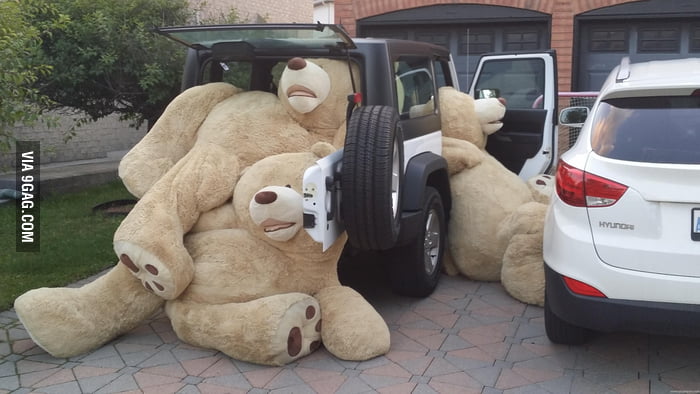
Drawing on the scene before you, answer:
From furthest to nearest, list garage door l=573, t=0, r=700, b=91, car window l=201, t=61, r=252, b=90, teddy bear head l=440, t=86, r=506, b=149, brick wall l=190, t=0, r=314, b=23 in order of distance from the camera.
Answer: brick wall l=190, t=0, r=314, b=23
garage door l=573, t=0, r=700, b=91
teddy bear head l=440, t=86, r=506, b=149
car window l=201, t=61, r=252, b=90

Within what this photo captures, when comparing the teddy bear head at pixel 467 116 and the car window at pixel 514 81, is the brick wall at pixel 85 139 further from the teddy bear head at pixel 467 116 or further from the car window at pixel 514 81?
the teddy bear head at pixel 467 116

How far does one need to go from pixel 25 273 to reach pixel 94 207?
9.78 feet

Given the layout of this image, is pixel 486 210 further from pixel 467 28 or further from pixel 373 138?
pixel 467 28

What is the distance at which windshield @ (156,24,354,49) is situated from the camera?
14.1ft

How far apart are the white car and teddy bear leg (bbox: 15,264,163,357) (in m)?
2.54

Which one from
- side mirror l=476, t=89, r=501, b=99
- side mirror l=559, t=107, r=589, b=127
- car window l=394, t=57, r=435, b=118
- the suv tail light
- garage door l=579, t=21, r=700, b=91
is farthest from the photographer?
garage door l=579, t=21, r=700, b=91

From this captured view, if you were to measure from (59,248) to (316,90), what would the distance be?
3.68m

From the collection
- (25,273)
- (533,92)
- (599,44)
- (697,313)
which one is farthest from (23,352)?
(599,44)

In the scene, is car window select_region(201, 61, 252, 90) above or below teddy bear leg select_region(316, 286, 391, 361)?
above

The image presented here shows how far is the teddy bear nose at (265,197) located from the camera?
390cm

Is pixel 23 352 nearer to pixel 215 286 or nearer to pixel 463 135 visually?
pixel 215 286

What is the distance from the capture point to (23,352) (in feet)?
14.3

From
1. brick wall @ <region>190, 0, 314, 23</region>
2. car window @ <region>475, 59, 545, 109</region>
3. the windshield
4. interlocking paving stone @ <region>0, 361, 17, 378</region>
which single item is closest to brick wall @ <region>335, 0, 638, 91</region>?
car window @ <region>475, 59, 545, 109</region>

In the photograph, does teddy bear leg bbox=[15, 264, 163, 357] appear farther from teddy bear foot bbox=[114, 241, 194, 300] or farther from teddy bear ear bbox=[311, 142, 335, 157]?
teddy bear ear bbox=[311, 142, 335, 157]
